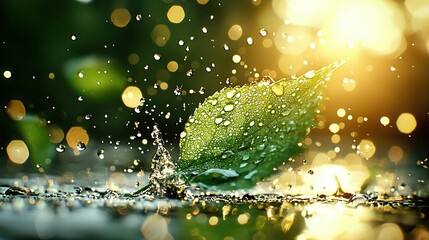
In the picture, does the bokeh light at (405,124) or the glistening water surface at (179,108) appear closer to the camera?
the glistening water surface at (179,108)

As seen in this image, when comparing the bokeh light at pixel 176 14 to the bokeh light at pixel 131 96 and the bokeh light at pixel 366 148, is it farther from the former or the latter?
the bokeh light at pixel 366 148

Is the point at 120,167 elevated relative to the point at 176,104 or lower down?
lower down

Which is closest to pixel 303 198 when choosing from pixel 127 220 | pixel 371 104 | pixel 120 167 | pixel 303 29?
pixel 127 220

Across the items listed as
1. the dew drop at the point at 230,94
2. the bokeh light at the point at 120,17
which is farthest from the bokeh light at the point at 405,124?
the dew drop at the point at 230,94

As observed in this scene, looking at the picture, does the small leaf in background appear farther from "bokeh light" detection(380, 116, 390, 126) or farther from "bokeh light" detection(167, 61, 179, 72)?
"bokeh light" detection(380, 116, 390, 126)

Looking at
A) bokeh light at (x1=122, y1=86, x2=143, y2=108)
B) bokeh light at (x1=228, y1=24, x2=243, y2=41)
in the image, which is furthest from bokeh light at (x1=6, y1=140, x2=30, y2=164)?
bokeh light at (x1=228, y1=24, x2=243, y2=41)

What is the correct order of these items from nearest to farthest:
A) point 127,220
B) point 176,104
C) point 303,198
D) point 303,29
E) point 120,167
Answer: point 127,220 < point 303,198 < point 120,167 < point 303,29 < point 176,104

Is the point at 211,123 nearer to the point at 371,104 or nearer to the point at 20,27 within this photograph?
the point at 20,27

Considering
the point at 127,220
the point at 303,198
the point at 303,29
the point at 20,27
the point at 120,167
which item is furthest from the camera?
the point at 303,29
